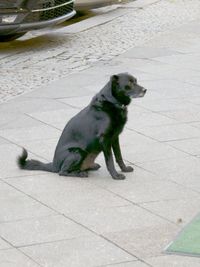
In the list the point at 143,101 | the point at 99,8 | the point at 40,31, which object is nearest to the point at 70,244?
the point at 143,101

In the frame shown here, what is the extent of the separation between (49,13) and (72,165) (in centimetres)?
659

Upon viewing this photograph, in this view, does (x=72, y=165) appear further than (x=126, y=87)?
Yes

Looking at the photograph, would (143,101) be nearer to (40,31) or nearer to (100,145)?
(100,145)

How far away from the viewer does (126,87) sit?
6805mm

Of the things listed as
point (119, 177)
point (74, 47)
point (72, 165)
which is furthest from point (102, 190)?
point (74, 47)

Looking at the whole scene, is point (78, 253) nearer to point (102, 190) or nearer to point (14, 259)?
point (14, 259)

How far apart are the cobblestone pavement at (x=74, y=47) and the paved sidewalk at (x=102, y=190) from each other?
0.75m

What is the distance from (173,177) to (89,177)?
68 centimetres

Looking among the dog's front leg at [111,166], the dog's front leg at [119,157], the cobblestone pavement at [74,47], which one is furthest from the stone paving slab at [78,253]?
the cobblestone pavement at [74,47]

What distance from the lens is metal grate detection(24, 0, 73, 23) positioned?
12820mm

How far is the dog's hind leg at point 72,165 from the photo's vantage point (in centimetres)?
701

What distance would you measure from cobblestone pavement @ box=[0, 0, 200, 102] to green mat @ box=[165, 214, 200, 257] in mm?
4521

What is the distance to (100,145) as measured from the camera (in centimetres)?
690

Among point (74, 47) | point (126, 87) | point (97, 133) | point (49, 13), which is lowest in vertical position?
point (74, 47)
